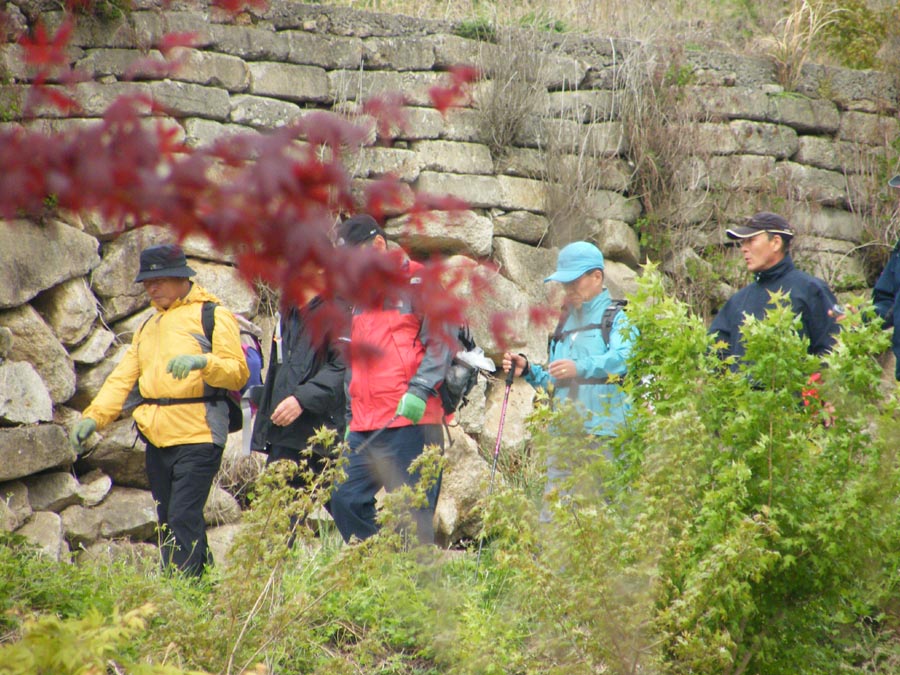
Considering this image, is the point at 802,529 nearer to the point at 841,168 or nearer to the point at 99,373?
the point at 99,373

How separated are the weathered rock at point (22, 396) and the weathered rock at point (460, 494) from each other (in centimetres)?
243

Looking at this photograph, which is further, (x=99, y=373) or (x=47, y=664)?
(x=99, y=373)

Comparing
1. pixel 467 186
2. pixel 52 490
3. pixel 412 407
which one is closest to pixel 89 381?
pixel 52 490

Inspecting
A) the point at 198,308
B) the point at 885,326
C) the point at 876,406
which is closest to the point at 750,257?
the point at 885,326

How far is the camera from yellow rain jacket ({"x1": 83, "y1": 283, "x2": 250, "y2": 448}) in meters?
4.72

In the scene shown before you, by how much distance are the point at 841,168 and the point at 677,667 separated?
6.11 metres

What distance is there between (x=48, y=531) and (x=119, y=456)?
72 cm

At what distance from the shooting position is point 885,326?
195 inches

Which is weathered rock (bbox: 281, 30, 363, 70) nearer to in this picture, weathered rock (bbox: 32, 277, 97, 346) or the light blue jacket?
weathered rock (bbox: 32, 277, 97, 346)

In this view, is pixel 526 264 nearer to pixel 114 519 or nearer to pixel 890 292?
pixel 890 292

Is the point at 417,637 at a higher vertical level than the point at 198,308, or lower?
lower

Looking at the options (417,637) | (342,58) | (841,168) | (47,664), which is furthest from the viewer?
(841,168)

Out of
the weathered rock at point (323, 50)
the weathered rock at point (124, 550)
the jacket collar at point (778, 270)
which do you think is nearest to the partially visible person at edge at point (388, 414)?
the weathered rock at point (124, 550)

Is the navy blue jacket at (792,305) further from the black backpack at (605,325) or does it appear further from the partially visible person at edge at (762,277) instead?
the black backpack at (605,325)
